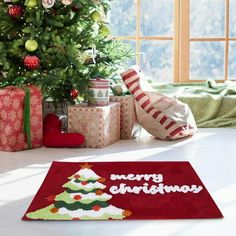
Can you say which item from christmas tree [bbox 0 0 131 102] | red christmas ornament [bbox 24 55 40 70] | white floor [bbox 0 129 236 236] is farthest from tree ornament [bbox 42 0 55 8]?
white floor [bbox 0 129 236 236]

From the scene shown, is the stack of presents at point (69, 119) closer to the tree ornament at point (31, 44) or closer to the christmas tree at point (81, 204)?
the tree ornament at point (31, 44)

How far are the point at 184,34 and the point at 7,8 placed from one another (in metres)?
1.90

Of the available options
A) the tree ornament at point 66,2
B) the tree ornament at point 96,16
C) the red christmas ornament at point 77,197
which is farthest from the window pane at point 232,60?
the red christmas ornament at point 77,197

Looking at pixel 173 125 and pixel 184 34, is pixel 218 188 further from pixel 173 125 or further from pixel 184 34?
pixel 184 34

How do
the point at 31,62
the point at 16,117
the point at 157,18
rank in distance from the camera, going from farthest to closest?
the point at 157,18
the point at 31,62
the point at 16,117

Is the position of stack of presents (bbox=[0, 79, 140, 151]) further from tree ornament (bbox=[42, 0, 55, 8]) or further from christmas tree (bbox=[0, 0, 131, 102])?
tree ornament (bbox=[42, 0, 55, 8])

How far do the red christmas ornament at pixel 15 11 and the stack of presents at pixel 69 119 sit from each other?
0.46 meters

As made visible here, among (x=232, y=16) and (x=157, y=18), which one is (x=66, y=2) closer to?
(x=157, y=18)

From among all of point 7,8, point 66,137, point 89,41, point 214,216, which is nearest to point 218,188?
point 214,216

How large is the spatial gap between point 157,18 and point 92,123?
1.89 m

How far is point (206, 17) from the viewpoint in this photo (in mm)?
5289

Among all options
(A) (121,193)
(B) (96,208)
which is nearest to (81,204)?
(B) (96,208)

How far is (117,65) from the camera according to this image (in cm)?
416

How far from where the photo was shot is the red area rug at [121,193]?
2377mm
